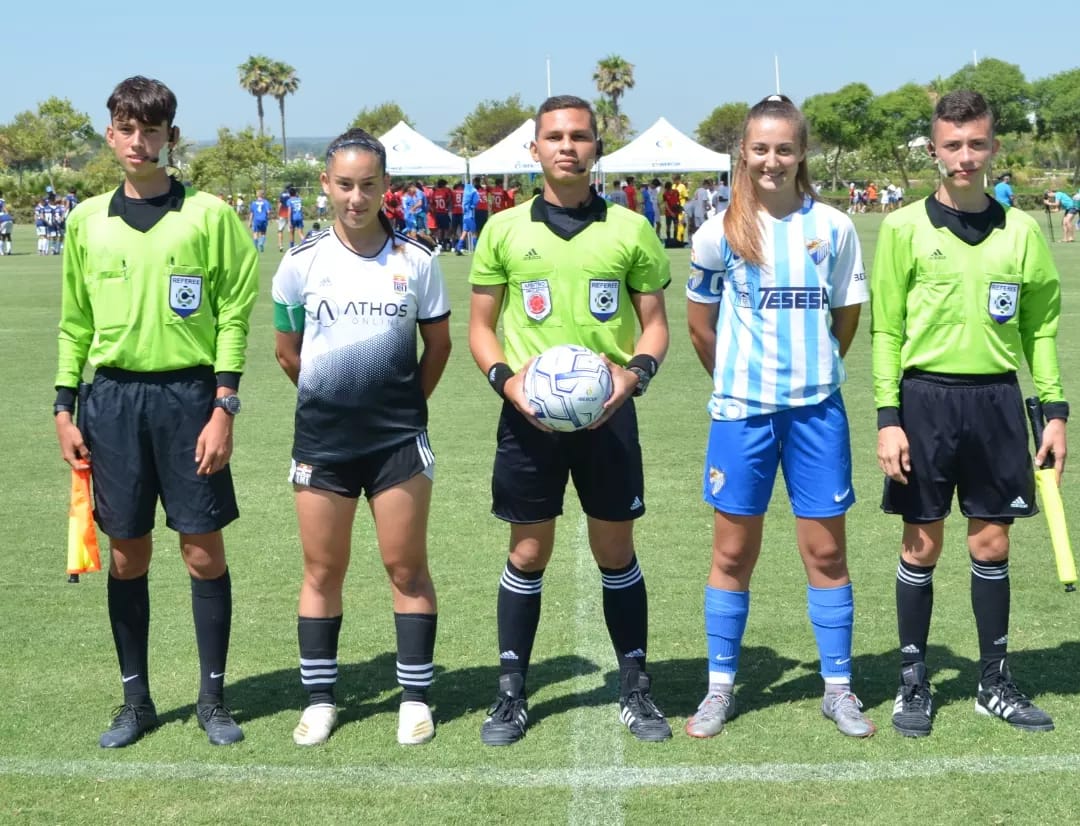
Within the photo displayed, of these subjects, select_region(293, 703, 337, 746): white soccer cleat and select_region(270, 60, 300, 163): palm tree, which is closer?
select_region(293, 703, 337, 746): white soccer cleat

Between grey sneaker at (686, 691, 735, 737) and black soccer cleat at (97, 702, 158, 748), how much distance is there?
181cm

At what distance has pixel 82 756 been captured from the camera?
4.30 metres

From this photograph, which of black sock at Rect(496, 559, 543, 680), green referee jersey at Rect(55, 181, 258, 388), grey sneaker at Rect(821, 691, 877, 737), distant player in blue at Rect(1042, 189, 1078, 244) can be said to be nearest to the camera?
green referee jersey at Rect(55, 181, 258, 388)

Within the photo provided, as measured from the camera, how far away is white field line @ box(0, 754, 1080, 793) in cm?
407

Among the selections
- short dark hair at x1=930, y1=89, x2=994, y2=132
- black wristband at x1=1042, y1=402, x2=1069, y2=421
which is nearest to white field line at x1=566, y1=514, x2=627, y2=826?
black wristband at x1=1042, y1=402, x2=1069, y2=421

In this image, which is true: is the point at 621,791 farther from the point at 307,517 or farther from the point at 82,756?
the point at 82,756

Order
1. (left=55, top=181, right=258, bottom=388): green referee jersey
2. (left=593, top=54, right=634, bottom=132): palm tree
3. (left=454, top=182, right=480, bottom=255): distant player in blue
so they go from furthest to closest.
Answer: (left=593, top=54, right=634, bottom=132): palm tree
(left=454, top=182, right=480, bottom=255): distant player in blue
(left=55, top=181, right=258, bottom=388): green referee jersey

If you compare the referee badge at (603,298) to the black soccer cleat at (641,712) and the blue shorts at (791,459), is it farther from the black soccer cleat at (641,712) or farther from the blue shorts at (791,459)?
the black soccer cleat at (641,712)

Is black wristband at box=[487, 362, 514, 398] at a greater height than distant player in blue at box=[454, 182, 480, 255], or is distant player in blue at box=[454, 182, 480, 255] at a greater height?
distant player in blue at box=[454, 182, 480, 255]

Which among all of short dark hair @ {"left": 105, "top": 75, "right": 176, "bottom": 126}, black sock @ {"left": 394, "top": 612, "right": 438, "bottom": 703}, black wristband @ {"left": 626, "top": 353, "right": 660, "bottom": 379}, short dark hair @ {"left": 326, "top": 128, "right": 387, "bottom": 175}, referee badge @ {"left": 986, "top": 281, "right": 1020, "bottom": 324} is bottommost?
black sock @ {"left": 394, "top": 612, "right": 438, "bottom": 703}

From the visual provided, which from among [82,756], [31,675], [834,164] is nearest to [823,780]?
[82,756]

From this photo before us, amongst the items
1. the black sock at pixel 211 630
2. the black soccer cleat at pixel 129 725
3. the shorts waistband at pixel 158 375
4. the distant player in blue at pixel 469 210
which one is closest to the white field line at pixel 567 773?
the black soccer cleat at pixel 129 725

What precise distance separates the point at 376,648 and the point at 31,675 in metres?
1.29

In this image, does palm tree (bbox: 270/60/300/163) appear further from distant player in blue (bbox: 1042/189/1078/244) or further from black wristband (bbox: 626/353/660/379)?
black wristband (bbox: 626/353/660/379)
